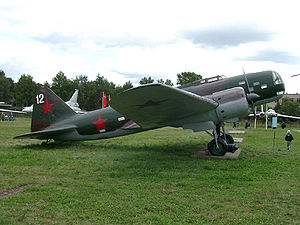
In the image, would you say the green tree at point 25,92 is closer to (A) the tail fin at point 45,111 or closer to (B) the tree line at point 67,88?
(B) the tree line at point 67,88

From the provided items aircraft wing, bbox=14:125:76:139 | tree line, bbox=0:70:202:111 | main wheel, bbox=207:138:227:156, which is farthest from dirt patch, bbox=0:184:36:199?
tree line, bbox=0:70:202:111

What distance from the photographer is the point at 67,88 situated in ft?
223

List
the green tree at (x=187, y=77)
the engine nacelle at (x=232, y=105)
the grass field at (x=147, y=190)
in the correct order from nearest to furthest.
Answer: the grass field at (x=147, y=190) < the engine nacelle at (x=232, y=105) < the green tree at (x=187, y=77)

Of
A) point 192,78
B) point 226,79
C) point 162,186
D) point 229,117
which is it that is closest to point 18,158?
point 162,186

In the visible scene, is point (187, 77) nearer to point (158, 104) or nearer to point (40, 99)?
point (40, 99)

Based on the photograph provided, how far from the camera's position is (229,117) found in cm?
856

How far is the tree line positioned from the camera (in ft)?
216

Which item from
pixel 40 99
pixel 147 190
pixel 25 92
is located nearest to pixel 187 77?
pixel 25 92

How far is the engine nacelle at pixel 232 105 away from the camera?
8.35 metres

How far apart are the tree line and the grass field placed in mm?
53431

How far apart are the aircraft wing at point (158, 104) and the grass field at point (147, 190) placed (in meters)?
1.41

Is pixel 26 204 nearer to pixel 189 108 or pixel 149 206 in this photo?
pixel 149 206

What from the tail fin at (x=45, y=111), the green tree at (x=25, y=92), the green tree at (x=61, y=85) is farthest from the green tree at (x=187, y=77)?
the tail fin at (x=45, y=111)

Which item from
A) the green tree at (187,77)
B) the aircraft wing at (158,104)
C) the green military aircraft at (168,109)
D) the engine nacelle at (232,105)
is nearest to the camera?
the aircraft wing at (158,104)
